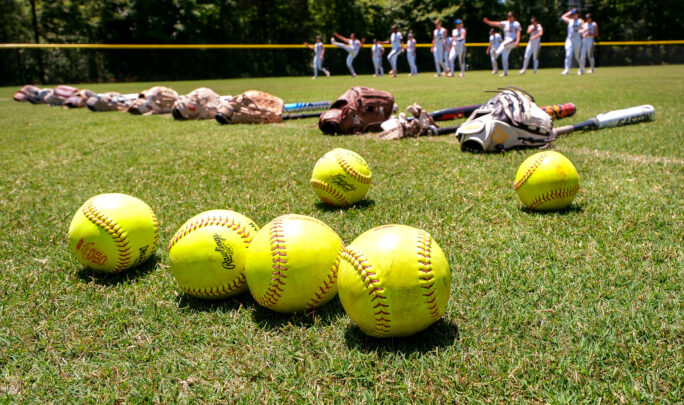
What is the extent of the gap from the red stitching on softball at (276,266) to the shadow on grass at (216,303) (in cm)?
27

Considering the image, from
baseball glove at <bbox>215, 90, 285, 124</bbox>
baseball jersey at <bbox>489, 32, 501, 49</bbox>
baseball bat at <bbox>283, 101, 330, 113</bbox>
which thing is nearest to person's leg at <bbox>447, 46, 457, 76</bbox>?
baseball jersey at <bbox>489, 32, 501, 49</bbox>

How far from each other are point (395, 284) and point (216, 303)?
3.81 feet

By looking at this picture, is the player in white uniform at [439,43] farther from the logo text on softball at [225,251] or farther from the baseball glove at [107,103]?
the logo text on softball at [225,251]

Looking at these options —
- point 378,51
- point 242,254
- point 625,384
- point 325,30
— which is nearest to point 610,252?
point 625,384

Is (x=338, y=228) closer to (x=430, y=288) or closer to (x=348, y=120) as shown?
(x=430, y=288)

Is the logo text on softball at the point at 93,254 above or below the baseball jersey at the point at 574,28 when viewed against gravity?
→ below

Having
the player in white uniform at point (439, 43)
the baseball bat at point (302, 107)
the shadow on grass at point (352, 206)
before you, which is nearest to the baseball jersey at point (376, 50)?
the player in white uniform at point (439, 43)

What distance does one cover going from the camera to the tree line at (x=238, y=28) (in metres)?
27.8

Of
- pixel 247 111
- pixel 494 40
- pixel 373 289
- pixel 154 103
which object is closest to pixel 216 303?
pixel 373 289

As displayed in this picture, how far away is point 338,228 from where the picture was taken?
3.56m

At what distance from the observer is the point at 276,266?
2.30 m

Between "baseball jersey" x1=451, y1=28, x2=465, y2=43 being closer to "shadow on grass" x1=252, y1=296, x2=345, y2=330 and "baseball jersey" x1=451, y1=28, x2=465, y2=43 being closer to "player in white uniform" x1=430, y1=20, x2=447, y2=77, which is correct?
"player in white uniform" x1=430, y1=20, x2=447, y2=77

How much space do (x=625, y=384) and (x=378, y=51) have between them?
28.4m

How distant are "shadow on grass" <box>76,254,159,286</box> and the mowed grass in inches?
0.7
